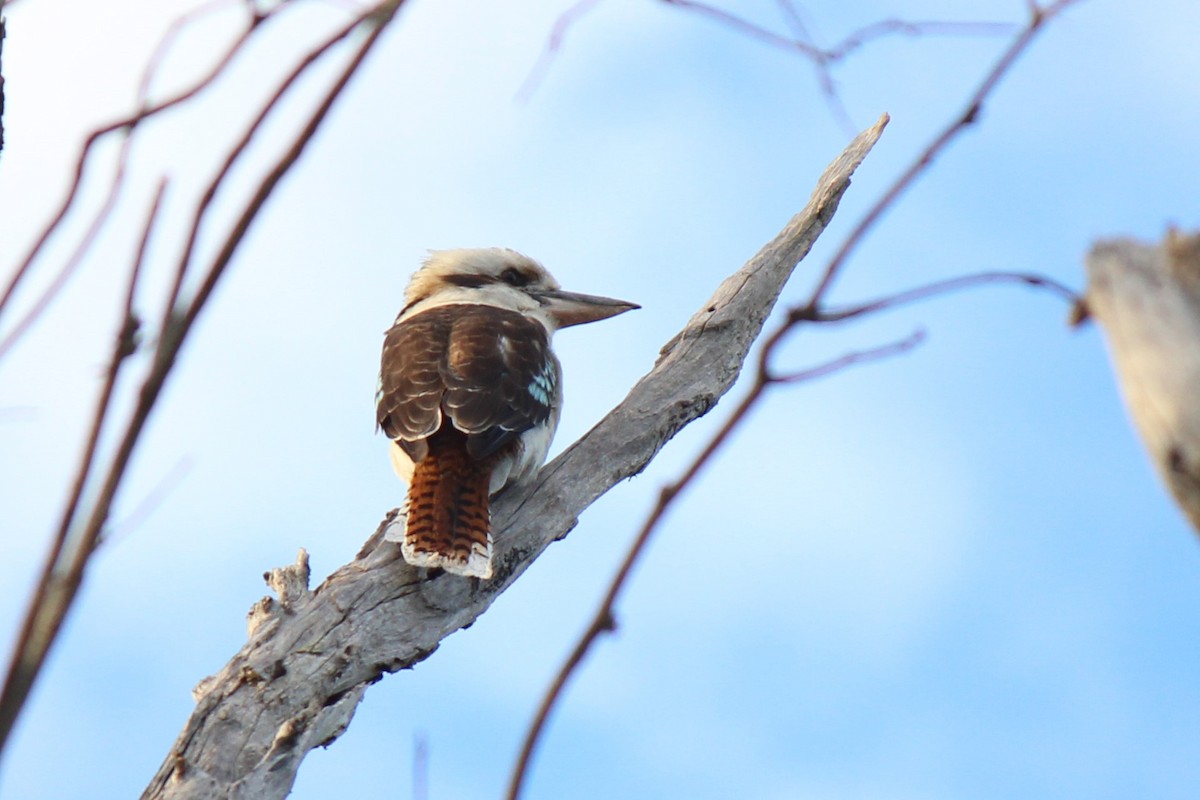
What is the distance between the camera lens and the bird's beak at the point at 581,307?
16.9ft

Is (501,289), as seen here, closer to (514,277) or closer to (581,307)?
(514,277)

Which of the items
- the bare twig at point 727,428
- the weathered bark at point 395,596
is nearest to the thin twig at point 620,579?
the bare twig at point 727,428

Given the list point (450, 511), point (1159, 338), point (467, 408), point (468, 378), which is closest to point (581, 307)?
point (468, 378)

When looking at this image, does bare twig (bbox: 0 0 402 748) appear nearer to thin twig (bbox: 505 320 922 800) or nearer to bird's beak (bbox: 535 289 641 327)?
thin twig (bbox: 505 320 922 800)

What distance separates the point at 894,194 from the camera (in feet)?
3.55

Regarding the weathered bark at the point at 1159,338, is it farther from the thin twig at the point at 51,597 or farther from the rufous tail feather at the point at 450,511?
the rufous tail feather at the point at 450,511

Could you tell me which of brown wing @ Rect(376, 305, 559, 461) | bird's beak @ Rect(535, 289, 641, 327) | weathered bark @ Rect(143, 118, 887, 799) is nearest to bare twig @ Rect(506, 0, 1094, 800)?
weathered bark @ Rect(143, 118, 887, 799)

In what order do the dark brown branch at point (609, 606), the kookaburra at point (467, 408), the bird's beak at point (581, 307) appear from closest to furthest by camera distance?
the dark brown branch at point (609, 606) < the kookaburra at point (467, 408) < the bird's beak at point (581, 307)

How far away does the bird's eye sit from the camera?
553 centimetres

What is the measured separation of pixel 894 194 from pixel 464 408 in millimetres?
2998

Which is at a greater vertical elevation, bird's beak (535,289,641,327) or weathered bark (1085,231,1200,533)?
bird's beak (535,289,641,327)

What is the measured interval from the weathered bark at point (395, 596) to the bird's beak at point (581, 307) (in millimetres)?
917

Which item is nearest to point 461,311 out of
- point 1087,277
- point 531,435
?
point 531,435

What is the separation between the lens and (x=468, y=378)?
4199 mm
